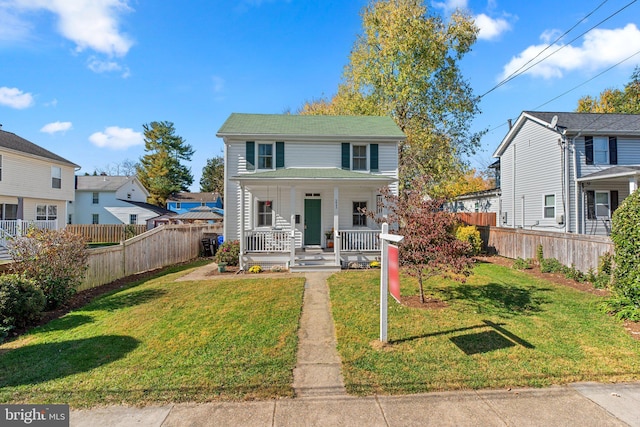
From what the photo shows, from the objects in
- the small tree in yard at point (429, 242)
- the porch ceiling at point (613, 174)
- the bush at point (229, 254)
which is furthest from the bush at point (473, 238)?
the bush at point (229, 254)

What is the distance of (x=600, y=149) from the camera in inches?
590

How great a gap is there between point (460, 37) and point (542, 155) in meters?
9.42

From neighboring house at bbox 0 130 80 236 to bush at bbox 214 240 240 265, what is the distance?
42.1 ft

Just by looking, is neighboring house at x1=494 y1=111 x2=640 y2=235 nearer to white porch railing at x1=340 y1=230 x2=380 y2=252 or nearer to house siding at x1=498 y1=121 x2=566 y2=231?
house siding at x1=498 y1=121 x2=566 y2=231

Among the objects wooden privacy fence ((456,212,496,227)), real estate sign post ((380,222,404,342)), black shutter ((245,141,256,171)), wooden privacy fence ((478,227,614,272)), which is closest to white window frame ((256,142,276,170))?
black shutter ((245,141,256,171))

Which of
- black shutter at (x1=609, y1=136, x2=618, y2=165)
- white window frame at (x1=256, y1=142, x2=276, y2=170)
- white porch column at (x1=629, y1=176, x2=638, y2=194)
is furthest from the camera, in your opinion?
black shutter at (x1=609, y1=136, x2=618, y2=165)

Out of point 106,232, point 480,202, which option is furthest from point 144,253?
point 480,202

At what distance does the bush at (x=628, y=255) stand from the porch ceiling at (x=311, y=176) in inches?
267

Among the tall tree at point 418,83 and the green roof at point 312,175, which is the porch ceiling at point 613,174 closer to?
the tall tree at point 418,83

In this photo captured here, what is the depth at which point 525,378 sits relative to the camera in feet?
13.0

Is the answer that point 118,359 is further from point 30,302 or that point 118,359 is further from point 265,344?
point 30,302

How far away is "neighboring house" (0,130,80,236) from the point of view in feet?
60.2

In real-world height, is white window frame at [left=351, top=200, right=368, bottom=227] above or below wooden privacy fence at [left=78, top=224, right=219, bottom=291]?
above

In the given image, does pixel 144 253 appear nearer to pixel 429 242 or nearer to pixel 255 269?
pixel 255 269
